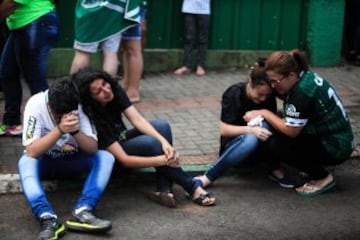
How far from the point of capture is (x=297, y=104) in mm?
4602

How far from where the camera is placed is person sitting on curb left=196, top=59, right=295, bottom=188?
187 inches

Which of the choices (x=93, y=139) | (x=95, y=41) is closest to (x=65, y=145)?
(x=93, y=139)

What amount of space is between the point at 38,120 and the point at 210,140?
6.26 feet

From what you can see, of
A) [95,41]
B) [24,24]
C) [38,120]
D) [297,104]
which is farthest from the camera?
[95,41]

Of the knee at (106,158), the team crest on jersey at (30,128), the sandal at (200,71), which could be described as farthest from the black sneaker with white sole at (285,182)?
the sandal at (200,71)

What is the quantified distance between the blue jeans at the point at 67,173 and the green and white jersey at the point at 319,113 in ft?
4.10

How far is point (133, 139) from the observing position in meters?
4.66

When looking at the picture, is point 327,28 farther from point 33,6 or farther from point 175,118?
point 33,6

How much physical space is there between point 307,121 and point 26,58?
2.23 metres

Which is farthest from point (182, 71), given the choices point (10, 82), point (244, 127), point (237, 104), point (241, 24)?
point (244, 127)

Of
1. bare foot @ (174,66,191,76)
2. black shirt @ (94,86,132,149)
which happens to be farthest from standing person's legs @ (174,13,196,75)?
black shirt @ (94,86,132,149)

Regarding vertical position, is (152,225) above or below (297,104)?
below

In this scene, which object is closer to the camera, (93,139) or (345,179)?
(93,139)

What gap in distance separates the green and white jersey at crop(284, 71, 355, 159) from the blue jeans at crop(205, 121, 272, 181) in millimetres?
264
